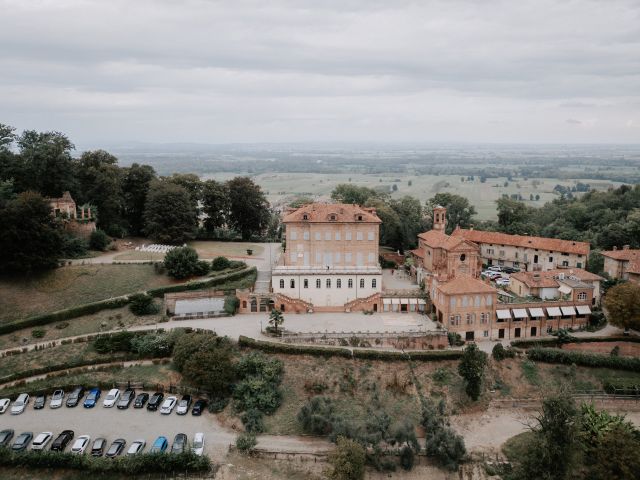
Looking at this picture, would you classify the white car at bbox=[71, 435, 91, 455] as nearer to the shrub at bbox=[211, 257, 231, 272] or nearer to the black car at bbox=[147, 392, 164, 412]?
the black car at bbox=[147, 392, 164, 412]

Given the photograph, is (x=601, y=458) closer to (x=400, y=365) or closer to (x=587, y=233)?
(x=400, y=365)

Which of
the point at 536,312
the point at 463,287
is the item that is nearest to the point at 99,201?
the point at 463,287

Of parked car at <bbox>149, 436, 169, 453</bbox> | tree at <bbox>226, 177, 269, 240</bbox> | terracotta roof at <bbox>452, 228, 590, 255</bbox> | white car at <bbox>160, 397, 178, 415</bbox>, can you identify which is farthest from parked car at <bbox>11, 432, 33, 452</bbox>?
terracotta roof at <bbox>452, 228, 590, 255</bbox>

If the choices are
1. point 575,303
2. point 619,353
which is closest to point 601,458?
point 619,353

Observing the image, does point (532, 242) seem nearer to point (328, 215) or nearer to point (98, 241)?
point (328, 215)

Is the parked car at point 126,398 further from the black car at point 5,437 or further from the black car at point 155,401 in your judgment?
the black car at point 5,437
